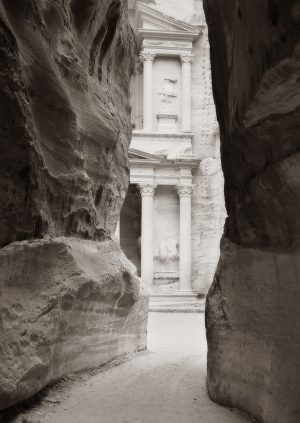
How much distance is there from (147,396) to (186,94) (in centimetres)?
1881

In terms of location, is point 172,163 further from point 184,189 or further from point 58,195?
point 58,195

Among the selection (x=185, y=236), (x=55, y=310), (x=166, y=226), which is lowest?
(x=55, y=310)

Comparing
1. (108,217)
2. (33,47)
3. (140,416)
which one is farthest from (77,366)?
(33,47)

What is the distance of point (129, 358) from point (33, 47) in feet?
12.6

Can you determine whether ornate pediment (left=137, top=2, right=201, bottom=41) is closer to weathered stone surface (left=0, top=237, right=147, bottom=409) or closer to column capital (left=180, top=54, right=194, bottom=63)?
column capital (left=180, top=54, right=194, bottom=63)

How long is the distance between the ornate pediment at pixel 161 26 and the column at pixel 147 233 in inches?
263

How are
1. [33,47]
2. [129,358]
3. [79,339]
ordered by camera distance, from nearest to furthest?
[33,47] < [79,339] < [129,358]

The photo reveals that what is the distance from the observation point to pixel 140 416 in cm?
375

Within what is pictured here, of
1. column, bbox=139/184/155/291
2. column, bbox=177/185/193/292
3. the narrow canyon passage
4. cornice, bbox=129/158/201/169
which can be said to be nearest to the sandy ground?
the narrow canyon passage

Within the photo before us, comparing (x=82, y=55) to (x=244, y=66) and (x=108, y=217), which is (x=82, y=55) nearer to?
(x=108, y=217)

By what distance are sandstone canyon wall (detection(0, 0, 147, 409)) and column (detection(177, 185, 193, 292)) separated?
45.8 ft

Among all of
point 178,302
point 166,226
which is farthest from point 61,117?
point 166,226

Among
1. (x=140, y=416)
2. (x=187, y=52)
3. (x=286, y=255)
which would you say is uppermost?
(x=187, y=52)

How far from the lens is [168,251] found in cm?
2055
